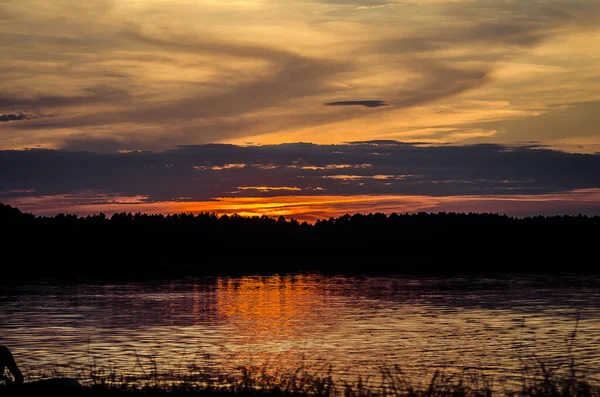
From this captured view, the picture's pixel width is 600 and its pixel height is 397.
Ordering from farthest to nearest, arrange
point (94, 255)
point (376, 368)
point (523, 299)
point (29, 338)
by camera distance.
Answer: point (94, 255) < point (523, 299) < point (29, 338) < point (376, 368)

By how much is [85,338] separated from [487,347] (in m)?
22.1

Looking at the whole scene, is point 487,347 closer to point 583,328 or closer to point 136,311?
point 583,328

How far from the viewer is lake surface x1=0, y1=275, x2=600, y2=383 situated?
36344mm

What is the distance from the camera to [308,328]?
52344 millimetres

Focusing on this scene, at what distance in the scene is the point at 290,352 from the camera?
41.1 metres

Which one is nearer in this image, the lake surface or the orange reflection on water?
the lake surface

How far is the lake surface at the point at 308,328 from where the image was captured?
1431 inches

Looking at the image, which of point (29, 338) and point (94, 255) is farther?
point (94, 255)

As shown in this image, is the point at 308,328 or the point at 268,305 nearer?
the point at 308,328

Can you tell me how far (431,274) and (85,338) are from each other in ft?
258

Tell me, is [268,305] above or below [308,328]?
below

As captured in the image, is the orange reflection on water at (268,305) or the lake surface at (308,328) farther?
the orange reflection on water at (268,305)

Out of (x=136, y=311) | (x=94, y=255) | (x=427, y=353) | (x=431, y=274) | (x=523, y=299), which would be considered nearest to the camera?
(x=427, y=353)

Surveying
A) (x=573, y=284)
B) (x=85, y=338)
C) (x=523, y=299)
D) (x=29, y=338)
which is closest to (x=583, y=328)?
(x=523, y=299)
